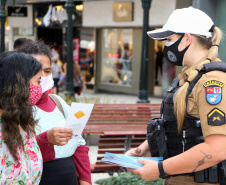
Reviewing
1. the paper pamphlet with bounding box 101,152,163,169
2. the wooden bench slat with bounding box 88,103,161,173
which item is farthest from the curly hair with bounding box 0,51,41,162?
the wooden bench slat with bounding box 88,103,161,173

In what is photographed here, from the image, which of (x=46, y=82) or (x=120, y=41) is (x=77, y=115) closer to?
(x=46, y=82)

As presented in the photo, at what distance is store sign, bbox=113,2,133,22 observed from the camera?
1925 cm

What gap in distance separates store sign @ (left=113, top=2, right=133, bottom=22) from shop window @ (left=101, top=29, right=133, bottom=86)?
2.50ft

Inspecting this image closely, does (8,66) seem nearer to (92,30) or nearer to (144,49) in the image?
(144,49)

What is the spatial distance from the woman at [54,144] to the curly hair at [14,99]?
0.47 m

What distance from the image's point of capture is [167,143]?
297 centimetres

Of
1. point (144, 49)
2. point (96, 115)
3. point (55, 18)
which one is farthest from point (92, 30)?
point (96, 115)

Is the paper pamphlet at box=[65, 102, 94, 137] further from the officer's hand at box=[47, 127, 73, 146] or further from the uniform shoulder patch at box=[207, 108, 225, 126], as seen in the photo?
the uniform shoulder patch at box=[207, 108, 225, 126]

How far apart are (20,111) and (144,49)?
861 centimetres

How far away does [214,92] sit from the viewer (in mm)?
2615

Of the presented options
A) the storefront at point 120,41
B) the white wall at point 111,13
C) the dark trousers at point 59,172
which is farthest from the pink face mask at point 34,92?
the storefront at point 120,41

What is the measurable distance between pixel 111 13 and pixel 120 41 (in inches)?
52.5

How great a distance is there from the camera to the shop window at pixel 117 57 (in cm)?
2059

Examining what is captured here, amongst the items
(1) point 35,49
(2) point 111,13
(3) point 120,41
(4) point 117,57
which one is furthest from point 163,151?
(4) point 117,57
